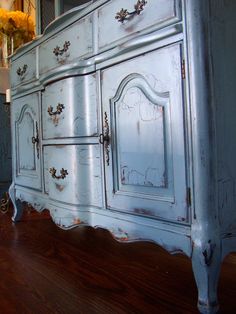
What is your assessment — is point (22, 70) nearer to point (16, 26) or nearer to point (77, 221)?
point (16, 26)

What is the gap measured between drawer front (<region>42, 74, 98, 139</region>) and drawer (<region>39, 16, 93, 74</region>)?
8cm

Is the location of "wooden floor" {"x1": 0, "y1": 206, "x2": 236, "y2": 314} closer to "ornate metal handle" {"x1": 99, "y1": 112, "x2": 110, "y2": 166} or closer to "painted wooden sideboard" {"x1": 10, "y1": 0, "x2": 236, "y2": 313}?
"painted wooden sideboard" {"x1": 10, "y1": 0, "x2": 236, "y2": 313}

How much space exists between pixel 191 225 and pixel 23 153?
0.90 metres

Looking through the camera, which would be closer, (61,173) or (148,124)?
(148,124)

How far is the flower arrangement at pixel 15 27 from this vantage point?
5.88ft

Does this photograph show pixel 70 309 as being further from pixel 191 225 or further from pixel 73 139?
pixel 73 139

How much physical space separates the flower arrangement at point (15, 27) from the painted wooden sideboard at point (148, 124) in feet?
2.41

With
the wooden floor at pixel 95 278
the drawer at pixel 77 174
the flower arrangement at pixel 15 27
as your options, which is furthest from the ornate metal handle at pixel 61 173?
the flower arrangement at pixel 15 27

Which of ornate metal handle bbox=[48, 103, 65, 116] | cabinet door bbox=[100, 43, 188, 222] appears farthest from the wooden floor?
ornate metal handle bbox=[48, 103, 65, 116]

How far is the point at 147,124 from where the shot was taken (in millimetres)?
799

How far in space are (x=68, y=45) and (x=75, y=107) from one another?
213 millimetres

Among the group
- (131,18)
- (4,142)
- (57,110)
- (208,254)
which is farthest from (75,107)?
(4,142)

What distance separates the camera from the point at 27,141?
1357mm

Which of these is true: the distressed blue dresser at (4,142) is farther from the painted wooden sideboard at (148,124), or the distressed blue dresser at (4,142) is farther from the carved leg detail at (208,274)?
the carved leg detail at (208,274)
